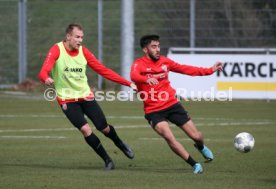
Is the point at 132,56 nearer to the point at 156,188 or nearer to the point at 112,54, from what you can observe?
the point at 112,54

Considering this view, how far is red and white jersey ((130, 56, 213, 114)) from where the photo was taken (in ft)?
43.6

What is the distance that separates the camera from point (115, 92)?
31.4 m

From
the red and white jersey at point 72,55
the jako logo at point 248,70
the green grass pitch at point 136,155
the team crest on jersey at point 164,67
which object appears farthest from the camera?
the jako logo at point 248,70

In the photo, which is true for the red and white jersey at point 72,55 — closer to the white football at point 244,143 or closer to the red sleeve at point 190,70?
the red sleeve at point 190,70

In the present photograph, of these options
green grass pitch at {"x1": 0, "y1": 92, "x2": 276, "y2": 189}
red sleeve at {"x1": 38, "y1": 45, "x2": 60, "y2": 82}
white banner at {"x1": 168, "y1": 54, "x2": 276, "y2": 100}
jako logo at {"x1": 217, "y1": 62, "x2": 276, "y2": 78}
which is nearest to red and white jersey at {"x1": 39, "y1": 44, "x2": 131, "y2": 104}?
red sleeve at {"x1": 38, "y1": 45, "x2": 60, "y2": 82}

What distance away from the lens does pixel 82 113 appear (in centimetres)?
1370

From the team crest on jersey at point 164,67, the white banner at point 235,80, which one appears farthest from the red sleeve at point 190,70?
the white banner at point 235,80

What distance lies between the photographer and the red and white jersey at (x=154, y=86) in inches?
523

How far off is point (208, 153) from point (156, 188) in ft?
8.92

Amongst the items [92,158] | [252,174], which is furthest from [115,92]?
[252,174]

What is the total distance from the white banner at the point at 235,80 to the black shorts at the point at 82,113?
14215 mm

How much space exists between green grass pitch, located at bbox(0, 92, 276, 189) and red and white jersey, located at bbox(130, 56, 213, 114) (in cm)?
97

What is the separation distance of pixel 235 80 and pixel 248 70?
51 centimetres

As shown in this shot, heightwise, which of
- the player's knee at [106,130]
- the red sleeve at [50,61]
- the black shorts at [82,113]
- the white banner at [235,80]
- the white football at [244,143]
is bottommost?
the white banner at [235,80]
